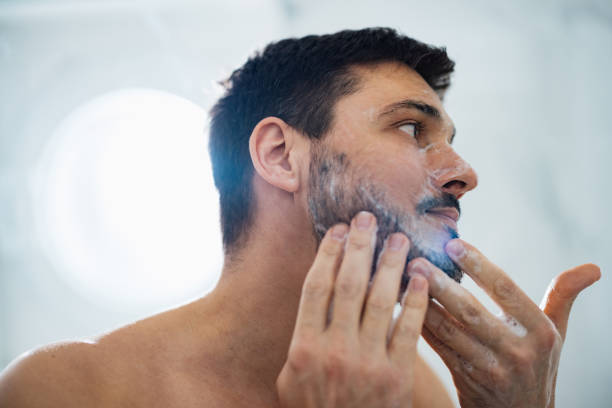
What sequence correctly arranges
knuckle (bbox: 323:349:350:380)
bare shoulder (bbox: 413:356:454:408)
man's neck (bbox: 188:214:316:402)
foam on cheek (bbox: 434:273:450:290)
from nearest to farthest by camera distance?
knuckle (bbox: 323:349:350:380) < foam on cheek (bbox: 434:273:450:290) < man's neck (bbox: 188:214:316:402) < bare shoulder (bbox: 413:356:454:408)

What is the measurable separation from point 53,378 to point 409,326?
0.52 meters

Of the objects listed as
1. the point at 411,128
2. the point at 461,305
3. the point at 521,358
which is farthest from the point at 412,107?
the point at 521,358

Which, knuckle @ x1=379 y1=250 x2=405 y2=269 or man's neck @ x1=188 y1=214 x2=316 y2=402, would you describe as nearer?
knuckle @ x1=379 y1=250 x2=405 y2=269

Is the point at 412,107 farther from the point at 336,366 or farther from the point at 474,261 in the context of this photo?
the point at 336,366

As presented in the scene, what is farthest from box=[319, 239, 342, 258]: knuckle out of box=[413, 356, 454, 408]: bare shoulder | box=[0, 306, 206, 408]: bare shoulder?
box=[413, 356, 454, 408]: bare shoulder

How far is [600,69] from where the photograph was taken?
5.74 ft

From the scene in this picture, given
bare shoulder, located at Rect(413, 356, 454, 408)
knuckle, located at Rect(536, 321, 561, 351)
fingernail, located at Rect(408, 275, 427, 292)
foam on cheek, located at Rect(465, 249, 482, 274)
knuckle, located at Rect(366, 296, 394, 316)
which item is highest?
foam on cheek, located at Rect(465, 249, 482, 274)

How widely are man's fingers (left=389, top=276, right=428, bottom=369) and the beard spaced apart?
0.07 meters

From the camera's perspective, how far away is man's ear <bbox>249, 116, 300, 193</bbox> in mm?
818

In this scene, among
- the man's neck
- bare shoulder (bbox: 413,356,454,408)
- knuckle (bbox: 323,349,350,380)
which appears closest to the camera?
knuckle (bbox: 323,349,350,380)

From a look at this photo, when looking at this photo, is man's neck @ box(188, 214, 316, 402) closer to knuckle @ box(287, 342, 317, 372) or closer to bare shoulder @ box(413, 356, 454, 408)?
knuckle @ box(287, 342, 317, 372)

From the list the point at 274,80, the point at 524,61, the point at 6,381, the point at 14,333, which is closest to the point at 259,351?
the point at 6,381

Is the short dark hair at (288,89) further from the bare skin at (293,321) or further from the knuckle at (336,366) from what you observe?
the knuckle at (336,366)

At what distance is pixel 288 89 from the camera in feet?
3.04
